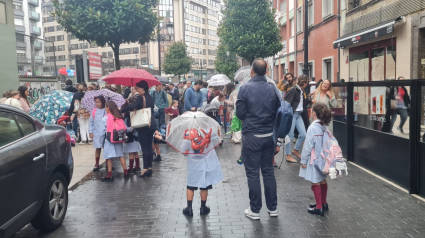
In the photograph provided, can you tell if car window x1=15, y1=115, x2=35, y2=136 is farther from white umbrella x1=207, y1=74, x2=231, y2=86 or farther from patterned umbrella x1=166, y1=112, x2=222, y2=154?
white umbrella x1=207, y1=74, x2=231, y2=86

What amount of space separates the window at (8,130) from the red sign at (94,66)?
367 inches

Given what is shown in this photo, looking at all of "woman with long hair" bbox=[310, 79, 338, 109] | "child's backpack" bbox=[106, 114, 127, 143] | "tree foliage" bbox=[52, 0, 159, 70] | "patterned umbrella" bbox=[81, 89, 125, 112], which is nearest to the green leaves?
"tree foliage" bbox=[52, 0, 159, 70]

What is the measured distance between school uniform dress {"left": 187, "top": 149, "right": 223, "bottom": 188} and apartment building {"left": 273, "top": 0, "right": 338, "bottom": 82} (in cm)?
1243

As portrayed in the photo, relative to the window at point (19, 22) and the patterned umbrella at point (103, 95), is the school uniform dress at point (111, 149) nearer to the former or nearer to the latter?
the patterned umbrella at point (103, 95)

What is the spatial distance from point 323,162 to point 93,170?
16.5 ft

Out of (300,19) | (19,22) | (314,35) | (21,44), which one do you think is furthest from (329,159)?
(19,22)

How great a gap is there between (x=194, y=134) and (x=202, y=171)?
51cm

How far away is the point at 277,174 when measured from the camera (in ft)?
24.7

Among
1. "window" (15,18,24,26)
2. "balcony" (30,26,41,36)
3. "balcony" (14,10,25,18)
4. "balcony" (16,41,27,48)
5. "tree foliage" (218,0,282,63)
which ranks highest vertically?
"balcony" (14,10,25,18)

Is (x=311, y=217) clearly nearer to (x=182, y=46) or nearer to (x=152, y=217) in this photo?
(x=152, y=217)

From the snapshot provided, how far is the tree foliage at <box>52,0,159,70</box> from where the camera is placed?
11.6 metres

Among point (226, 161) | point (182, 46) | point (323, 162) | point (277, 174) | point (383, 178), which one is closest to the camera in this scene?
point (323, 162)

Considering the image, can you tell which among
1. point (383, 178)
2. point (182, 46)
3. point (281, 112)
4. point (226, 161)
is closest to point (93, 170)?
point (226, 161)

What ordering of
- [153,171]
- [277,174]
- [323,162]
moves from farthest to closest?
1. [153,171]
2. [277,174]
3. [323,162]
